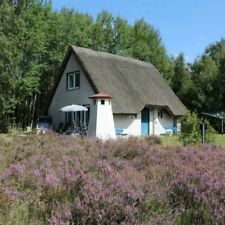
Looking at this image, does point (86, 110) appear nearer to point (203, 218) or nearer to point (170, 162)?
point (170, 162)

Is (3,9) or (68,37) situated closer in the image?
(3,9)

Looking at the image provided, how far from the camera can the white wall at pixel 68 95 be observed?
32.1 meters

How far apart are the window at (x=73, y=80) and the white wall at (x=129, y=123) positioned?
4297 mm

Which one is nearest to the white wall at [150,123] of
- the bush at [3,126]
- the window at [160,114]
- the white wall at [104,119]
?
the window at [160,114]

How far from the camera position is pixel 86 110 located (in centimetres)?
3075

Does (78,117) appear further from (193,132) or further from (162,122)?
(193,132)

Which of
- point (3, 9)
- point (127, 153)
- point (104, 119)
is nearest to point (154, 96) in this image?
point (104, 119)

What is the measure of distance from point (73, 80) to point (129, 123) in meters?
5.68

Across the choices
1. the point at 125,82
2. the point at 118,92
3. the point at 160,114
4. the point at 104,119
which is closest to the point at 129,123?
the point at 118,92

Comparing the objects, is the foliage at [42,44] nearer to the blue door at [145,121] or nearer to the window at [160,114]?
the blue door at [145,121]

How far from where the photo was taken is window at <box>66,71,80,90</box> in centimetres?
3344

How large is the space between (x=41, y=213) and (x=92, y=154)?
373 cm

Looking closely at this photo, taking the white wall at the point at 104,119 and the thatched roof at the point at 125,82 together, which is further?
the thatched roof at the point at 125,82

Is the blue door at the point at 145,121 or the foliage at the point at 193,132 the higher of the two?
the blue door at the point at 145,121
